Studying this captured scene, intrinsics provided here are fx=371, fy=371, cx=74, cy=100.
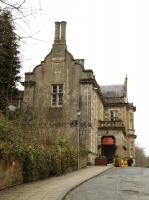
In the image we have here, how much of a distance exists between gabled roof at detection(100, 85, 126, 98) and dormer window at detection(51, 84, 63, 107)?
1836cm

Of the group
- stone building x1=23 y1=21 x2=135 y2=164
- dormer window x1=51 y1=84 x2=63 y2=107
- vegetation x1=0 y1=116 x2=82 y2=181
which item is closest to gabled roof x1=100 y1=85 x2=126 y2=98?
stone building x1=23 y1=21 x2=135 y2=164

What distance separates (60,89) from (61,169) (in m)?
16.0

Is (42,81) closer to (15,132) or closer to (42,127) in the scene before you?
(42,127)

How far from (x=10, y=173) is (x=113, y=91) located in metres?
43.1

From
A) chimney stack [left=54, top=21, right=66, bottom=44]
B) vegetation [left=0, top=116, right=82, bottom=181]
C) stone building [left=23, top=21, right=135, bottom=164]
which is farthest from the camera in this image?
chimney stack [left=54, top=21, right=66, bottom=44]

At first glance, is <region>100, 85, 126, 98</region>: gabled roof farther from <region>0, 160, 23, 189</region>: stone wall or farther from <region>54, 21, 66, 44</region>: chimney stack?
<region>0, 160, 23, 189</region>: stone wall

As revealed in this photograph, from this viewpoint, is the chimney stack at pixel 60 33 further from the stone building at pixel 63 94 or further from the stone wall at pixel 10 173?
the stone wall at pixel 10 173

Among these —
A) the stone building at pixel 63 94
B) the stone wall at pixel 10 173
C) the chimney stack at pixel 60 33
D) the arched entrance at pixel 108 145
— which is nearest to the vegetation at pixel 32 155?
the stone wall at pixel 10 173

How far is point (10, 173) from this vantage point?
14727mm

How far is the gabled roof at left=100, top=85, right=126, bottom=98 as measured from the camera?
55781 millimetres

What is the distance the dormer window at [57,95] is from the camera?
123 ft

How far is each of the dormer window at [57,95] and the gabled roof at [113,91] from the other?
1836 centimetres

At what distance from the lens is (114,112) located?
53.5 m

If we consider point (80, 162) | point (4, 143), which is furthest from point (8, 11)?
point (80, 162)
